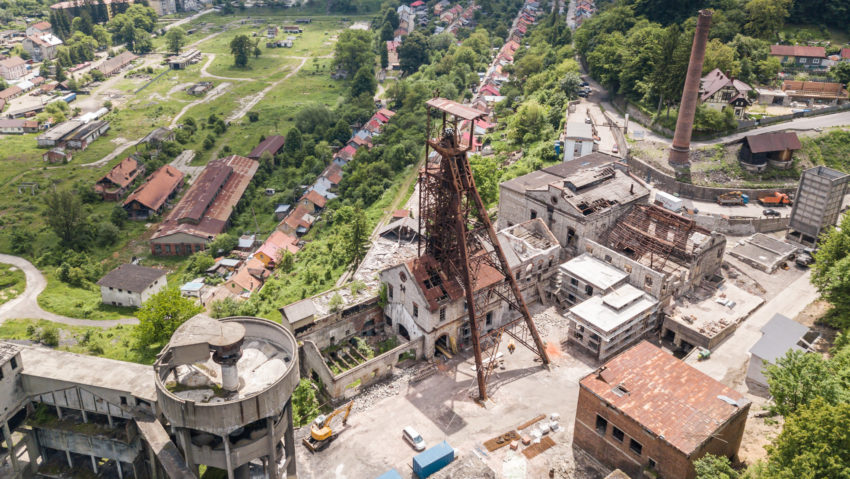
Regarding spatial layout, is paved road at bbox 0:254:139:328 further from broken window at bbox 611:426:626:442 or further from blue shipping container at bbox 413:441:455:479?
broken window at bbox 611:426:626:442

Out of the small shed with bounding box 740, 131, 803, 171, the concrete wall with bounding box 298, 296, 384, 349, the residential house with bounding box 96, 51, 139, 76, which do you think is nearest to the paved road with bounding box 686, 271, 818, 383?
the small shed with bounding box 740, 131, 803, 171

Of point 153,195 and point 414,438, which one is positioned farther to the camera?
point 153,195

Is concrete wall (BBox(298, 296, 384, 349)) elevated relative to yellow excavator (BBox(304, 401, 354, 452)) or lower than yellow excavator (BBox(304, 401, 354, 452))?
elevated

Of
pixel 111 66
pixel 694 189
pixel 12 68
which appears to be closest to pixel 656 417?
pixel 694 189

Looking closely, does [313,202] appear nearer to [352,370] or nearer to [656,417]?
[352,370]

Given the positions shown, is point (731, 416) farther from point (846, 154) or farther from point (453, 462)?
point (846, 154)

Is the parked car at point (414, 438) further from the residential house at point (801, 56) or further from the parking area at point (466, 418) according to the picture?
the residential house at point (801, 56)

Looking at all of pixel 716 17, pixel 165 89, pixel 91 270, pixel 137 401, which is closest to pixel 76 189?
pixel 91 270
